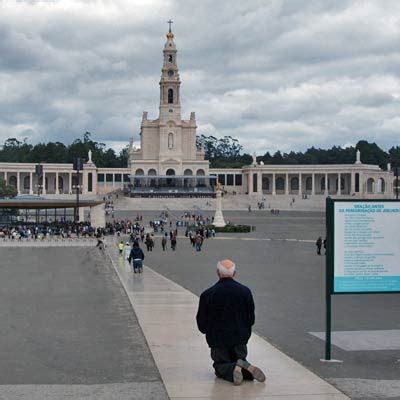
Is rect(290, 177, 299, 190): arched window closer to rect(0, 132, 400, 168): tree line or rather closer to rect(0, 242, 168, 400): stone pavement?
rect(0, 132, 400, 168): tree line

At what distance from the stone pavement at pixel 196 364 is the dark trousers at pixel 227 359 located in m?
0.12

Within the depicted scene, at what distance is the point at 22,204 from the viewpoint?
2581 inches

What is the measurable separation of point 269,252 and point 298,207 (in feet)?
229

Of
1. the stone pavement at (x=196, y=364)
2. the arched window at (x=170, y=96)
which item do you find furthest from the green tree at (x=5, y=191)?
the stone pavement at (x=196, y=364)

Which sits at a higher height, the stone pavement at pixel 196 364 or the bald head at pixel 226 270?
the bald head at pixel 226 270

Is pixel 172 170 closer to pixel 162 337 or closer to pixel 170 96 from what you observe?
pixel 170 96

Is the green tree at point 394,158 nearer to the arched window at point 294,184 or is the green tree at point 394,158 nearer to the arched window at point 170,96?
the arched window at point 294,184

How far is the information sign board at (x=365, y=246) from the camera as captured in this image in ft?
39.5

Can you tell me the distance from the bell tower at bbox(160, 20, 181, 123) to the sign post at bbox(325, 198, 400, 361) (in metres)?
132

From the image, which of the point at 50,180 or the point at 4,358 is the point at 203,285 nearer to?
the point at 4,358

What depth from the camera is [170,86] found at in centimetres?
14312

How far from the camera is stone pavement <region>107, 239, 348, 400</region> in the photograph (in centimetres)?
946

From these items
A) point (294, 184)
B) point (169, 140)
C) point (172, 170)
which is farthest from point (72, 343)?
point (294, 184)

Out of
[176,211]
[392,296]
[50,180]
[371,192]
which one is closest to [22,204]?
[176,211]
